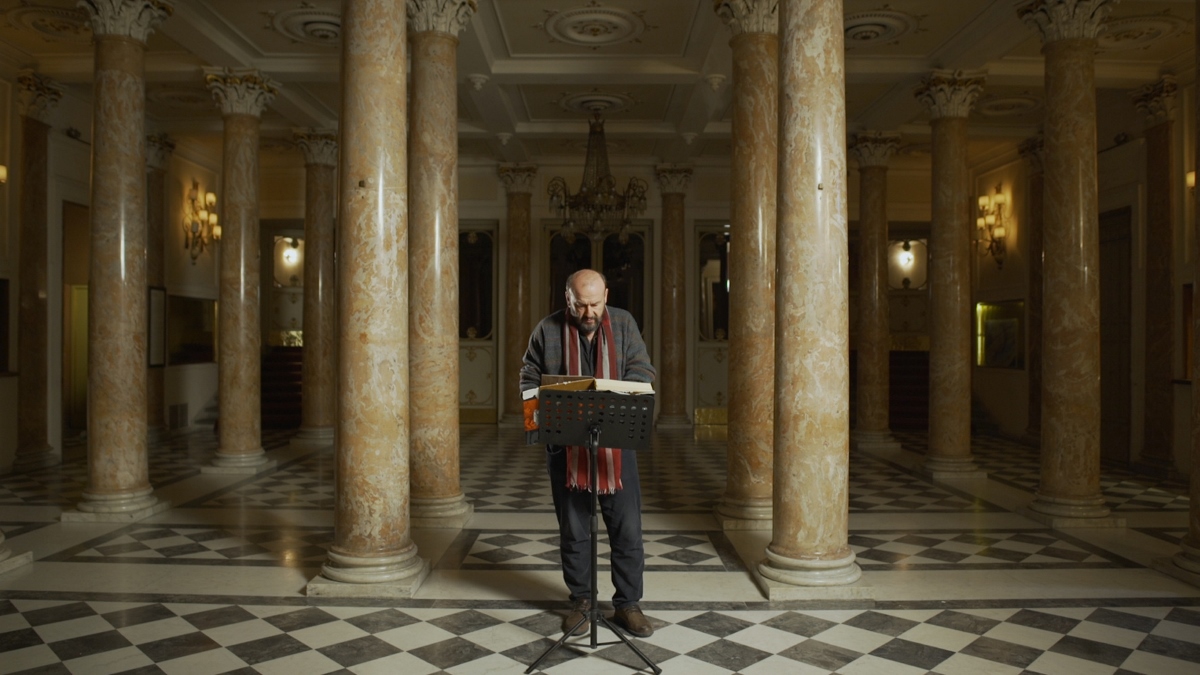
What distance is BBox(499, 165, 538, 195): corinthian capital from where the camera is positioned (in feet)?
56.3

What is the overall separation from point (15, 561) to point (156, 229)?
9.65 meters

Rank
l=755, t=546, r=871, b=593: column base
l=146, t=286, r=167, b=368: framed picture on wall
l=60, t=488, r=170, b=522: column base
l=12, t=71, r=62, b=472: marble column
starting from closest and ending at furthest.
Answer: l=755, t=546, r=871, b=593: column base
l=60, t=488, r=170, b=522: column base
l=12, t=71, r=62, b=472: marble column
l=146, t=286, r=167, b=368: framed picture on wall

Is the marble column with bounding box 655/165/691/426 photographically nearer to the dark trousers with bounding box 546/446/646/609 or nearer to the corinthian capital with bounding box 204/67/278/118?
the corinthian capital with bounding box 204/67/278/118

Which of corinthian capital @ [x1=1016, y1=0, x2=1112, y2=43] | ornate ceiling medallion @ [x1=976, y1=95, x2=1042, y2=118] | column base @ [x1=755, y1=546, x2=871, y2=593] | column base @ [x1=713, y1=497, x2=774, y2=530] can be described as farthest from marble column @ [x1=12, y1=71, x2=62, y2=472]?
ornate ceiling medallion @ [x1=976, y1=95, x2=1042, y2=118]

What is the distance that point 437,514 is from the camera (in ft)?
25.3

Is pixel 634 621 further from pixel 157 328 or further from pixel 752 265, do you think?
pixel 157 328

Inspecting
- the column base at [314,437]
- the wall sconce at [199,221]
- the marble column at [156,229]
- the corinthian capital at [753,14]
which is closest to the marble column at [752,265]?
the corinthian capital at [753,14]

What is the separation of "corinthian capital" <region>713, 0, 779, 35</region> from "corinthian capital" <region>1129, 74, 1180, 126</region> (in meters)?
6.86

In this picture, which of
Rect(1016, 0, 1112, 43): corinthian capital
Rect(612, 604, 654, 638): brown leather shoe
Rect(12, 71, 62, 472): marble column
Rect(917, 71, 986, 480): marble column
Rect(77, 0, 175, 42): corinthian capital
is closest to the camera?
Rect(612, 604, 654, 638): brown leather shoe

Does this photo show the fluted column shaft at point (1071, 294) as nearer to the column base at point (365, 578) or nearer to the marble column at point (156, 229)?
the column base at point (365, 578)

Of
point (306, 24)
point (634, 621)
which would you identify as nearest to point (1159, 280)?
point (634, 621)

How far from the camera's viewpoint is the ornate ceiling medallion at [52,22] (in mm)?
9609

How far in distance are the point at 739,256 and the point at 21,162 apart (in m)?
10.1

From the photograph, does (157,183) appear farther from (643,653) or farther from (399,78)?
(643,653)
